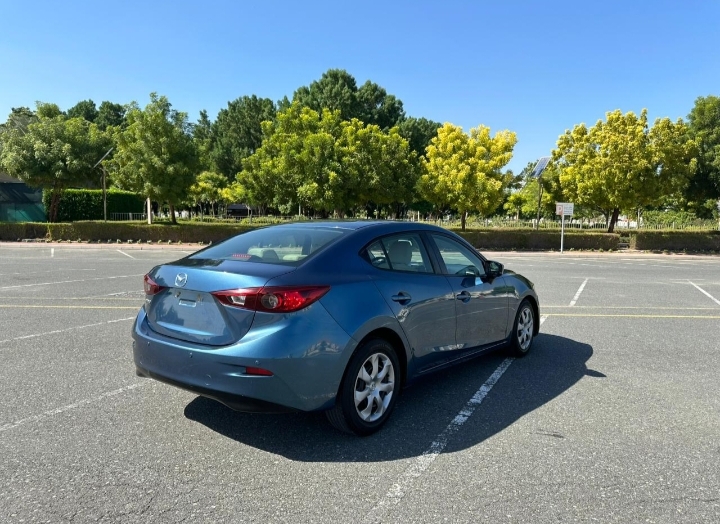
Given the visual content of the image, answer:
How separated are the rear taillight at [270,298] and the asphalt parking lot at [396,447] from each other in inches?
38.4

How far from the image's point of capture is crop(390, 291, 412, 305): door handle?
3.98 m

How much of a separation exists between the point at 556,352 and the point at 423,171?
3114 cm

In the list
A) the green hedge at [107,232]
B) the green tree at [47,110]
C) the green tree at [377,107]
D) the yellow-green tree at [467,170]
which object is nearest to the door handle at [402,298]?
the green hedge at [107,232]

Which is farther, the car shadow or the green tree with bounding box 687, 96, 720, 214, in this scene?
the green tree with bounding box 687, 96, 720, 214

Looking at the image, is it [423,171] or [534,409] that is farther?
[423,171]

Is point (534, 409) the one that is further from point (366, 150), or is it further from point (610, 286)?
point (366, 150)

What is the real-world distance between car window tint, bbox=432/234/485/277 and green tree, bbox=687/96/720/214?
32627mm

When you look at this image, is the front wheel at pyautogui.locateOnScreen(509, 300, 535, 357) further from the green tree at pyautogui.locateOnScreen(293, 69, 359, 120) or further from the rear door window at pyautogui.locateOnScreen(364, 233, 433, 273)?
the green tree at pyautogui.locateOnScreen(293, 69, 359, 120)

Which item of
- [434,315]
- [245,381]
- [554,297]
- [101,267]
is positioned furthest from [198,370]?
[101,267]

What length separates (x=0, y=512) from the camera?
2.76 metres

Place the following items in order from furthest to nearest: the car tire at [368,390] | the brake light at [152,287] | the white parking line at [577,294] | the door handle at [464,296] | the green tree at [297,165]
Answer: the green tree at [297,165] < the white parking line at [577,294] < the door handle at [464,296] < the brake light at [152,287] < the car tire at [368,390]

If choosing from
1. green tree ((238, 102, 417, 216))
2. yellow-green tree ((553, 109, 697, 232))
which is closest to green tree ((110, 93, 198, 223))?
green tree ((238, 102, 417, 216))

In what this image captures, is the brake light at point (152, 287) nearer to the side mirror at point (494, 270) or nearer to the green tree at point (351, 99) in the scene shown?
the side mirror at point (494, 270)

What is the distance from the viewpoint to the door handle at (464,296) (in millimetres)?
4695
